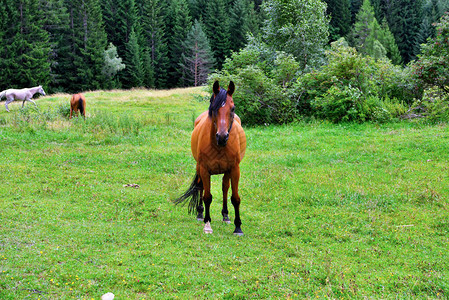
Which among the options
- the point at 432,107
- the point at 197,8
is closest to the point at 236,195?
the point at 432,107

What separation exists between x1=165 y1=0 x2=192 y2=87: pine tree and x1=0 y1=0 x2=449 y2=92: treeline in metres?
0.19

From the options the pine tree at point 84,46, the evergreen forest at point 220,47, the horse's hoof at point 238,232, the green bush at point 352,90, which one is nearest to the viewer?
the horse's hoof at point 238,232

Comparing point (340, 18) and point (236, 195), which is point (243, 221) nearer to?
point (236, 195)

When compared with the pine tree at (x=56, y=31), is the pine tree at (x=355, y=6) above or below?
above

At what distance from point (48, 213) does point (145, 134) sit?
912cm

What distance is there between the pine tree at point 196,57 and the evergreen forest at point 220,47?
0.61 feet

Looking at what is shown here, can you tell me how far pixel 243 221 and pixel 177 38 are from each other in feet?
213

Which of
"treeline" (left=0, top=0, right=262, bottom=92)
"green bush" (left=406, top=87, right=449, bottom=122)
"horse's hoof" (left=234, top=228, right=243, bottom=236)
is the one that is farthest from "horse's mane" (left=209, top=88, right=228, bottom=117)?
"treeline" (left=0, top=0, right=262, bottom=92)

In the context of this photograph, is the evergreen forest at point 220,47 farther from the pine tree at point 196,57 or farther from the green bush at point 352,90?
the pine tree at point 196,57

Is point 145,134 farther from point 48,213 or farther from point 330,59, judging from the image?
point 330,59

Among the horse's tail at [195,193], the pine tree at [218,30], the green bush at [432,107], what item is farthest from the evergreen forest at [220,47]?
the horse's tail at [195,193]

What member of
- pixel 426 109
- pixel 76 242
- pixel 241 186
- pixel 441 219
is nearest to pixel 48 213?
pixel 76 242

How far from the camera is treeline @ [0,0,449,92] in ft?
148

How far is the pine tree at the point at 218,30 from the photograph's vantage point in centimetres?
6950
